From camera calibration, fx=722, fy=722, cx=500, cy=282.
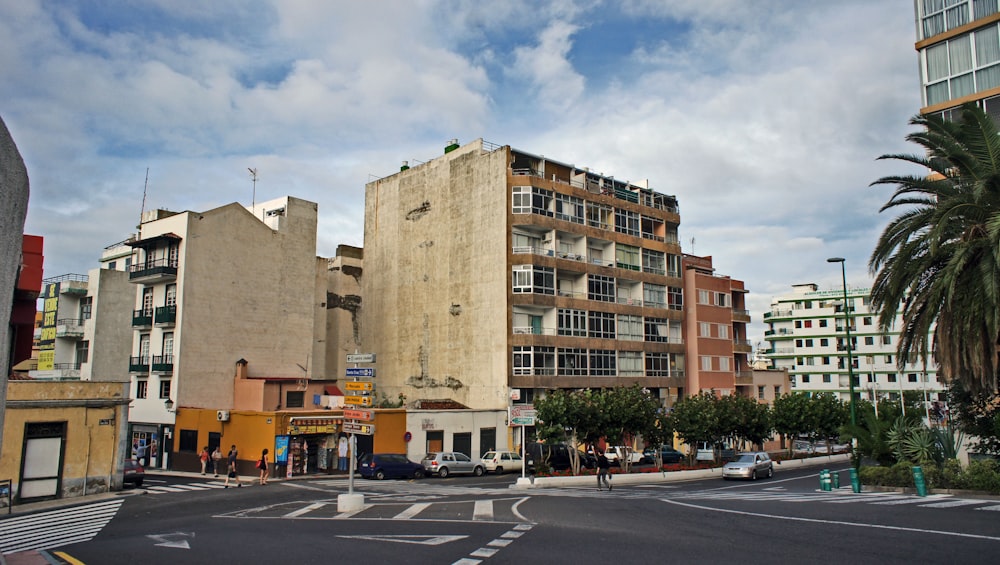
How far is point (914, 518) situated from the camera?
17.4 meters

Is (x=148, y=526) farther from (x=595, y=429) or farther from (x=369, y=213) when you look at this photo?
(x=369, y=213)

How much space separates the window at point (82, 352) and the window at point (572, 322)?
1524 inches

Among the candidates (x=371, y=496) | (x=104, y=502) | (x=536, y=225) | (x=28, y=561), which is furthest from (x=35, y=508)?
(x=536, y=225)

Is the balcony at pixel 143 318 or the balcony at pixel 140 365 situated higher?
the balcony at pixel 143 318

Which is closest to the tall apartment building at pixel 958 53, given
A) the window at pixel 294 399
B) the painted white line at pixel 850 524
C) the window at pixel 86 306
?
the painted white line at pixel 850 524

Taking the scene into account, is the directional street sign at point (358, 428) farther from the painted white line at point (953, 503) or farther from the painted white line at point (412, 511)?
the painted white line at point (953, 503)

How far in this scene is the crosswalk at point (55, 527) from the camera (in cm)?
1727

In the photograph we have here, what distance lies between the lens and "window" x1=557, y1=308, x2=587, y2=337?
54000mm

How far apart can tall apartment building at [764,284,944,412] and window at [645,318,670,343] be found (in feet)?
124

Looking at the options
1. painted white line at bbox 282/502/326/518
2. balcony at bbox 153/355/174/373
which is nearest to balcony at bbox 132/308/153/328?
balcony at bbox 153/355/174/373

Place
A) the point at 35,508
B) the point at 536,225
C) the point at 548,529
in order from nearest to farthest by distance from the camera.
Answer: the point at 548,529
the point at 35,508
the point at 536,225

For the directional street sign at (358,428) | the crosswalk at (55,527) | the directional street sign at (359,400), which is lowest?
the crosswalk at (55,527)

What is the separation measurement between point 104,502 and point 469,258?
31832 millimetres

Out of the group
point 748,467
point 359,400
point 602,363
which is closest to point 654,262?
point 602,363
